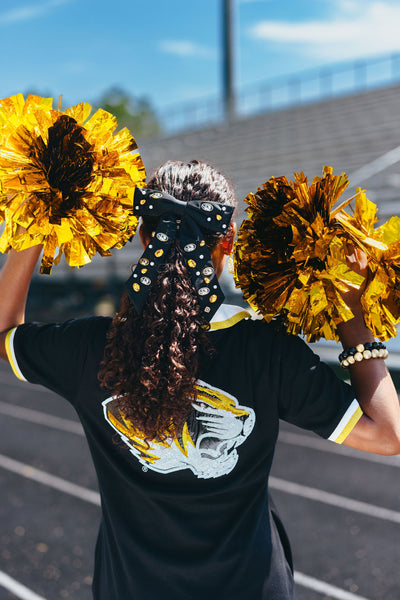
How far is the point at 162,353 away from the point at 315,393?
0.91 ft

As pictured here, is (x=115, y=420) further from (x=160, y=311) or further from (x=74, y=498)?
(x=74, y=498)

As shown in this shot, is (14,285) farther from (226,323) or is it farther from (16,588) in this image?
(16,588)

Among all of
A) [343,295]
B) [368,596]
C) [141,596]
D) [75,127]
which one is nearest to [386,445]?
[343,295]

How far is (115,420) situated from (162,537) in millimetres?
252

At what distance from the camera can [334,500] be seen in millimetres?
4016

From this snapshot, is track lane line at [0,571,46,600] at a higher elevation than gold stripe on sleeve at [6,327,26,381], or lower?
lower

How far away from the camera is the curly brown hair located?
3.53ft

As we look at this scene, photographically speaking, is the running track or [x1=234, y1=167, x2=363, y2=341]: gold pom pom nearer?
[x1=234, y1=167, x2=363, y2=341]: gold pom pom

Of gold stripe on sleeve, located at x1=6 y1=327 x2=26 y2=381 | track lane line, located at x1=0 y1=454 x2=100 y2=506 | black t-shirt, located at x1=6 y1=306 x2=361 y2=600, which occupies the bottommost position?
track lane line, located at x1=0 y1=454 x2=100 y2=506

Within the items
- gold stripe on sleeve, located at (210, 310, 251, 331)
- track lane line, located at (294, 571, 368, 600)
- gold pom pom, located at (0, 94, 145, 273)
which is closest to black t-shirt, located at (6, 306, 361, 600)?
gold stripe on sleeve, located at (210, 310, 251, 331)

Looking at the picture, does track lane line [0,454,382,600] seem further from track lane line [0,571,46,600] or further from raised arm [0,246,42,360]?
raised arm [0,246,42,360]

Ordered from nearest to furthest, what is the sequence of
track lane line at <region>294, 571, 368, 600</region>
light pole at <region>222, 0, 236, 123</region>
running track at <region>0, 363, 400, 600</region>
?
track lane line at <region>294, 571, 368, 600</region> < running track at <region>0, 363, 400, 600</region> < light pole at <region>222, 0, 236, 123</region>

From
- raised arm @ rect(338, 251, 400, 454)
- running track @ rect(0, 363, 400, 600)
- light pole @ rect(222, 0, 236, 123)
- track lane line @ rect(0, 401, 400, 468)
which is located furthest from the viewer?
light pole @ rect(222, 0, 236, 123)

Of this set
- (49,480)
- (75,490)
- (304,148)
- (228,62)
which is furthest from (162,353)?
(228,62)
